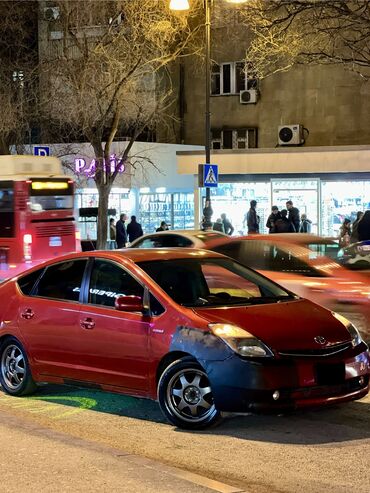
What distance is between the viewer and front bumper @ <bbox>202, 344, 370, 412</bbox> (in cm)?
604

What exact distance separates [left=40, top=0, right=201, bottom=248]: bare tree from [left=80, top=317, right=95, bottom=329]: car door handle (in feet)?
55.8

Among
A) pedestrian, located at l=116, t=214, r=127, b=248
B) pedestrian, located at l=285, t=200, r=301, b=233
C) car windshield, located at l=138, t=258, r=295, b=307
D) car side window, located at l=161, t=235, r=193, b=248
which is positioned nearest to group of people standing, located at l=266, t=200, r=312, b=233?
pedestrian, located at l=285, t=200, r=301, b=233

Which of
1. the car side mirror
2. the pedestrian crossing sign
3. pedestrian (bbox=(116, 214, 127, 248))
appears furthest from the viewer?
pedestrian (bbox=(116, 214, 127, 248))

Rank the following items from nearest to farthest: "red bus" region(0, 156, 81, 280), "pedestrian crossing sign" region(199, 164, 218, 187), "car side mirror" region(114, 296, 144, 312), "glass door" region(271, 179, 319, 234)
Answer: "car side mirror" region(114, 296, 144, 312), "red bus" region(0, 156, 81, 280), "pedestrian crossing sign" region(199, 164, 218, 187), "glass door" region(271, 179, 319, 234)

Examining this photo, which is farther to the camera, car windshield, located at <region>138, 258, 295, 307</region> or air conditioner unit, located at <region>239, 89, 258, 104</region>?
air conditioner unit, located at <region>239, 89, 258, 104</region>

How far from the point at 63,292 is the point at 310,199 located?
20.5 metres

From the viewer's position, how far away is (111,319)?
22.6 feet

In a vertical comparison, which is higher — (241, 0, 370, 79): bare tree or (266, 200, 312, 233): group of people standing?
(241, 0, 370, 79): bare tree

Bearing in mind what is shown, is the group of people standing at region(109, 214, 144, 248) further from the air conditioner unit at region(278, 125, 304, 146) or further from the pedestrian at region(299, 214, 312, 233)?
the air conditioner unit at region(278, 125, 304, 146)

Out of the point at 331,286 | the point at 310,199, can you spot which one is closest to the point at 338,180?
the point at 310,199

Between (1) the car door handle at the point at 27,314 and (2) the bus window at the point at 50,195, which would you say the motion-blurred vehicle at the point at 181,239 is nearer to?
(1) the car door handle at the point at 27,314

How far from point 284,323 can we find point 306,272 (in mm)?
3740

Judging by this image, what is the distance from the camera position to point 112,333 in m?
6.86

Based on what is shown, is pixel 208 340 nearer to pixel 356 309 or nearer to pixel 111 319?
pixel 111 319
